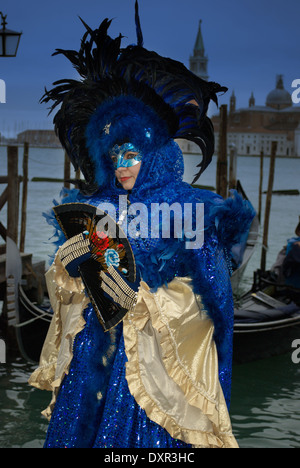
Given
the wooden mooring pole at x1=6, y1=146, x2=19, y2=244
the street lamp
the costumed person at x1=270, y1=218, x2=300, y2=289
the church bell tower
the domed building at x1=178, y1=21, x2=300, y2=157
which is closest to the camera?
the street lamp

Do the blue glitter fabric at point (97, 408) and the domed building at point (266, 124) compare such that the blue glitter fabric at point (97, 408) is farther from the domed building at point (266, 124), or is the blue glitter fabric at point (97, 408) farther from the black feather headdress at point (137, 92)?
the domed building at point (266, 124)

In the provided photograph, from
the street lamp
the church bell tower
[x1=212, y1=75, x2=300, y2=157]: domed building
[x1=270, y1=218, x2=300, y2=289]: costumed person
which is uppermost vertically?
the church bell tower

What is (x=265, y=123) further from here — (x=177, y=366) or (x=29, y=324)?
(x=177, y=366)

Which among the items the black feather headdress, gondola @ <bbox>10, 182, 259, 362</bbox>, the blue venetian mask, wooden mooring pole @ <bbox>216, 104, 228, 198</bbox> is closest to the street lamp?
gondola @ <bbox>10, 182, 259, 362</bbox>

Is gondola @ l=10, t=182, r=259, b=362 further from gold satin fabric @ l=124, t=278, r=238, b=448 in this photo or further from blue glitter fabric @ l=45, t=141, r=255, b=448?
gold satin fabric @ l=124, t=278, r=238, b=448

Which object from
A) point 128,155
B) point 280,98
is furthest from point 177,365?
point 280,98

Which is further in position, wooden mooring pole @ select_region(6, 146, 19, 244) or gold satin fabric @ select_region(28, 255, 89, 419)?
wooden mooring pole @ select_region(6, 146, 19, 244)

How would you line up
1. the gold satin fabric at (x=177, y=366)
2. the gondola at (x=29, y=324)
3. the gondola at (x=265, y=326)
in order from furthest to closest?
the gondola at (x=265, y=326), the gondola at (x=29, y=324), the gold satin fabric at (x=177, y=366)

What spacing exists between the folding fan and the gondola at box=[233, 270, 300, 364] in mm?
3835

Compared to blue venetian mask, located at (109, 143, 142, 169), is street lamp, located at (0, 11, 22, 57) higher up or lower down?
higher up

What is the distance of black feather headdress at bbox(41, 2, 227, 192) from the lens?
2102 mm

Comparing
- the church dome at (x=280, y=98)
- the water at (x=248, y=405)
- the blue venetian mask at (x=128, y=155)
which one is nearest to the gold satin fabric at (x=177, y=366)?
the blue venetian mask at (x=128, y=155)

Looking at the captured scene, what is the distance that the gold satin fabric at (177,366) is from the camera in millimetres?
1963

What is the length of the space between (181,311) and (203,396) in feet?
0.94
